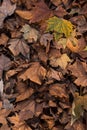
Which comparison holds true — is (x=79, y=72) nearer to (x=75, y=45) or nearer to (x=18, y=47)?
(x=75, y=45)

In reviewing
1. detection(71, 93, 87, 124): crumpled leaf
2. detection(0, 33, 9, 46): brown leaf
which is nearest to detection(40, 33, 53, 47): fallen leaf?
detection(0, 33, 9, 46): brown leaf

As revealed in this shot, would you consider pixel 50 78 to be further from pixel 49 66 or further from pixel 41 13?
pixel 41 13

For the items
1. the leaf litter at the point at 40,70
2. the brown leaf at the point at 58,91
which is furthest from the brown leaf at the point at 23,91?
the brown leaf at the point at 58,91

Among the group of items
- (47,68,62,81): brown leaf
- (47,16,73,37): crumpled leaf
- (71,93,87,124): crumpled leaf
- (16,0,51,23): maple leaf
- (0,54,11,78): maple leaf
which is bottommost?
(71,93,87,124): crumpled leaf

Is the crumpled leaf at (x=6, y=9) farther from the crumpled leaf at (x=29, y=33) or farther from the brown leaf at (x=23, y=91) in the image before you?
the brown leaf at (x=23, y=91)

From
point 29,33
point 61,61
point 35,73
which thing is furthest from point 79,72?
point 29,33

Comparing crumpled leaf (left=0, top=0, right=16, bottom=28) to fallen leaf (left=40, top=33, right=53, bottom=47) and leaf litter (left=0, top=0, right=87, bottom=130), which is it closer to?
leaf litter (left=0, top=0, right=87, bottom=130)
